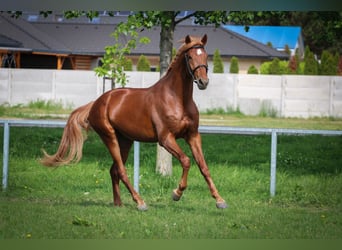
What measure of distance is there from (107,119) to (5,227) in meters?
1.55

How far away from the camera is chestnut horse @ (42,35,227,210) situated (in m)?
7.01

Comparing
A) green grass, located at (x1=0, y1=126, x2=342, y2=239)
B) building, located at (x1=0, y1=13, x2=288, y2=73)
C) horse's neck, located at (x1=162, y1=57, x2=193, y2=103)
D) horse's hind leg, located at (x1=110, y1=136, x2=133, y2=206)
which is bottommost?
green grass, located at (x1=0, y1=126, x2=342, y2=239)

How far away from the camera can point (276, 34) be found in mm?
38219

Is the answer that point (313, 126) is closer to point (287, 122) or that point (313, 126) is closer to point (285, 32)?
point (287, 122)

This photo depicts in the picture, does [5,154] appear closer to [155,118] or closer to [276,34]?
[155,118]

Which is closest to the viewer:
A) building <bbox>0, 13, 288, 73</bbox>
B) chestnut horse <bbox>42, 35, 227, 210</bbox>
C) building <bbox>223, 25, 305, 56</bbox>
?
chestnut horse <bbox>42, 35, 227, 210</bbox>

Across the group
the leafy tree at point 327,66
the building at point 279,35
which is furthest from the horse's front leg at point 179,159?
the building at point 279,35

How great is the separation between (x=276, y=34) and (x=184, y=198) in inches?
1192

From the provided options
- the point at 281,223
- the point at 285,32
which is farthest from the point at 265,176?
the point at 285,32

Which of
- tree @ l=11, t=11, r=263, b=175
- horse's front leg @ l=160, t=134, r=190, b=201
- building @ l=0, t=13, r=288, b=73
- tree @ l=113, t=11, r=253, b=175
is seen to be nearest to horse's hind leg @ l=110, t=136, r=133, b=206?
horse's front leg @ l=160, t=134, r=190, b=201

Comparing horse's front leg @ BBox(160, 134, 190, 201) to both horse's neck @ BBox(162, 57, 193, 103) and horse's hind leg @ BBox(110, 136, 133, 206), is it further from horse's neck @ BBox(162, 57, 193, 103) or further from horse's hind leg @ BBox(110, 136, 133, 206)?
horse's hind leg @ BBox(110, 136, 133, 206)

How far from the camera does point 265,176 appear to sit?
35.4 feet

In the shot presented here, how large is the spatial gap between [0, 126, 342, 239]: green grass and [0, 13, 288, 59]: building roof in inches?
386

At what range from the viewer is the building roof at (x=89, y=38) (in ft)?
77.5
